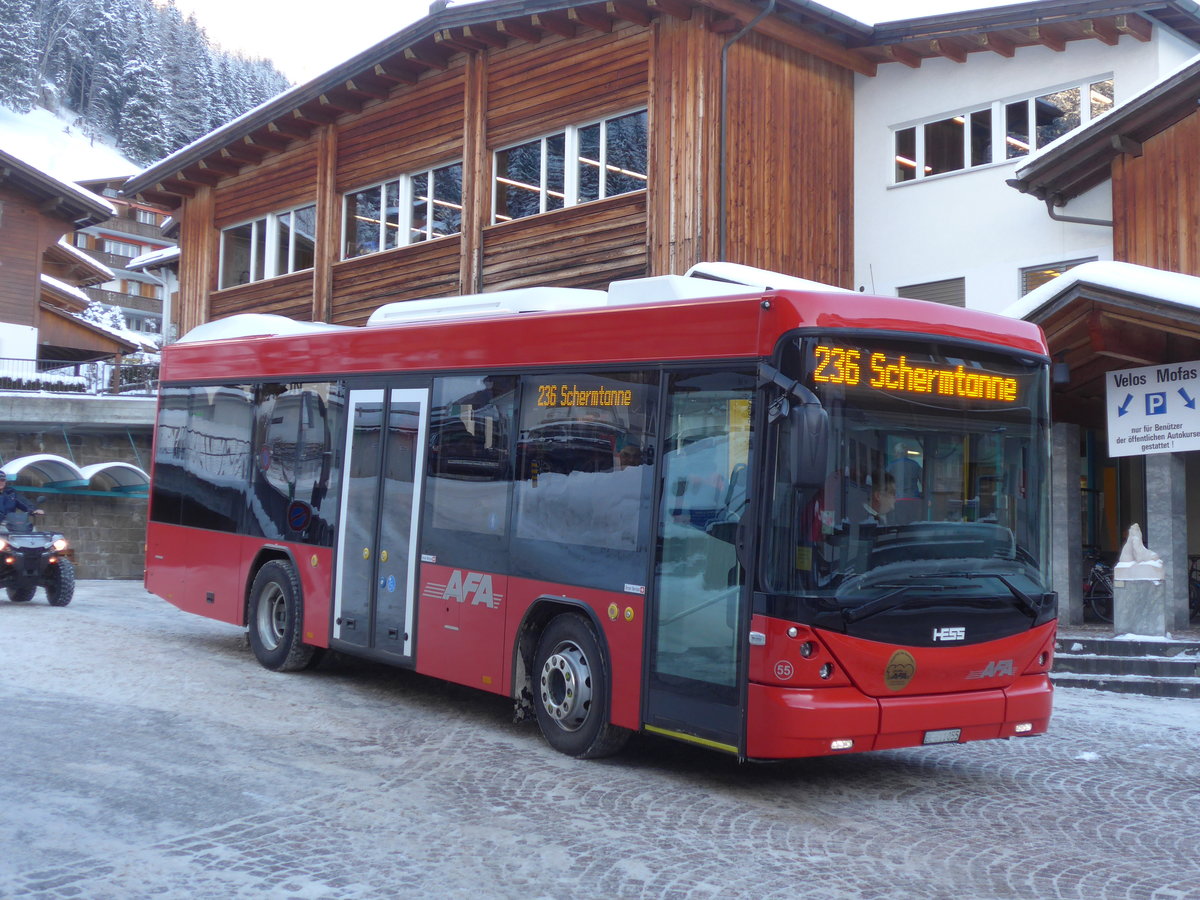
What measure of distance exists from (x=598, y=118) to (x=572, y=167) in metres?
0.87

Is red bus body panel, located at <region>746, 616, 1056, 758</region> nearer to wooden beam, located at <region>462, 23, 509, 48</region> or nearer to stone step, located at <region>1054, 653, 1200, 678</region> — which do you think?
stone step, located at <region>1054, 653, 1200, 678</region>

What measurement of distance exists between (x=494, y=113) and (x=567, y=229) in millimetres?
2984

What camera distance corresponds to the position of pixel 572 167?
20250mm

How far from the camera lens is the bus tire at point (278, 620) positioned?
11.3 m

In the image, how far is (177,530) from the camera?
13.2 meters

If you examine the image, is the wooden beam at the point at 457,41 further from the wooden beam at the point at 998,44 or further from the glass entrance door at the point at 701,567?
the glass entrance door at the point at 701,567

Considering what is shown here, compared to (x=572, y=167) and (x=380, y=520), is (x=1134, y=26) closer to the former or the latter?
(x=572, y=167)

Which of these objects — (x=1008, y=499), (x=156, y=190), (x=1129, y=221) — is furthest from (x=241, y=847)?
(x=156, y=190)

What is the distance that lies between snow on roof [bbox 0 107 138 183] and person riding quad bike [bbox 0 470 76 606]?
95255 millimetres

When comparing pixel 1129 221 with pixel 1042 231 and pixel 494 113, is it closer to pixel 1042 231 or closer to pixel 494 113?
pixel 1042 231

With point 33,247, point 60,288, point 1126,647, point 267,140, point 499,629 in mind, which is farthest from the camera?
point 60,288

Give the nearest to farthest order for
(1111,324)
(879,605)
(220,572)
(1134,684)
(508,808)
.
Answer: (508,808)
(879,605)
(1134,684)
(220,572)
(1111,324)

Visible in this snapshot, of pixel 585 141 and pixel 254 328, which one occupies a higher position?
pixel 585 141

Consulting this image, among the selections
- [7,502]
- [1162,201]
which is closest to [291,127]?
[7,502]
